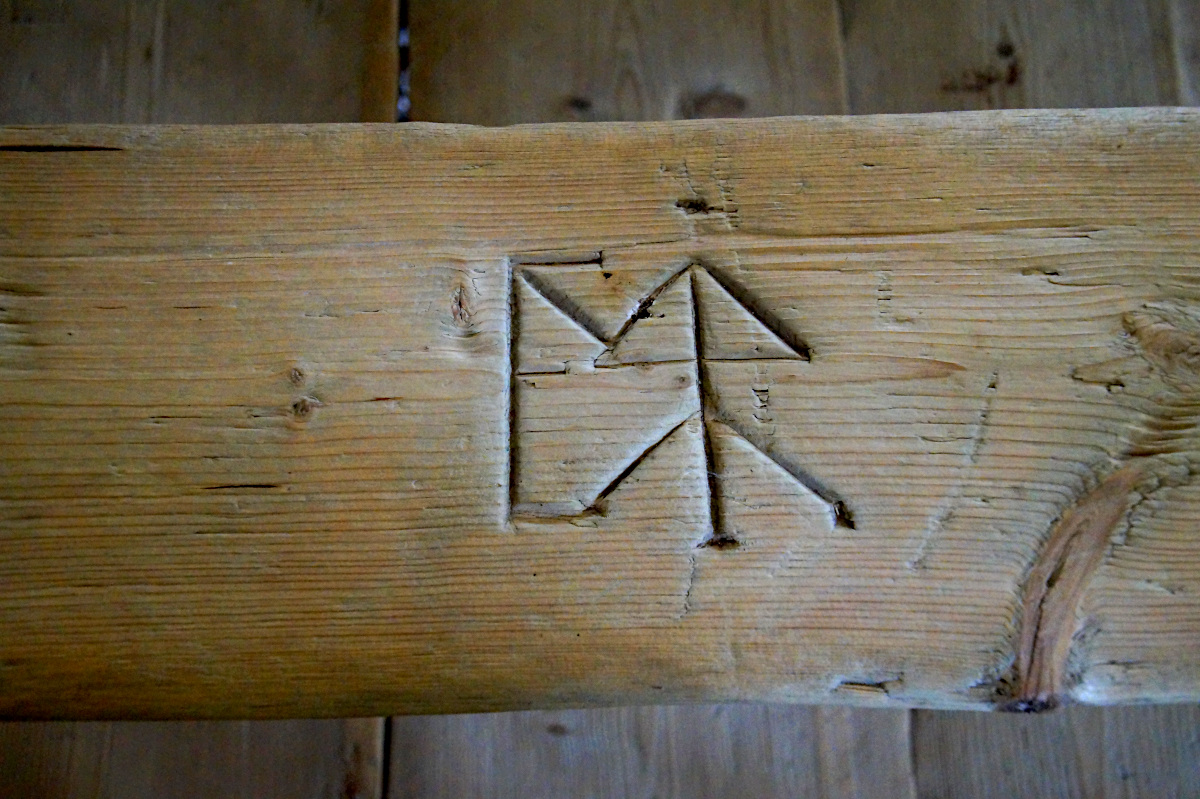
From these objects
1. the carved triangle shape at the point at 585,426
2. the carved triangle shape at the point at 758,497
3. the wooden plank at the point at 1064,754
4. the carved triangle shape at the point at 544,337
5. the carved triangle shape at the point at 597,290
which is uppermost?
the carved triangle shape at the point at 597,290

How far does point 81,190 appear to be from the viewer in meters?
0.82

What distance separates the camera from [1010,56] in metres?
1.37

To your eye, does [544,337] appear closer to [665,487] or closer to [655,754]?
[665,487]

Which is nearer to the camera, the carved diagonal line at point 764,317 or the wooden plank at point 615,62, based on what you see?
the carved diagonal line at point 764,317

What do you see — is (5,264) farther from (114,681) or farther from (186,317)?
(114,681)

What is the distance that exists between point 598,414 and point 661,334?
0.10 m

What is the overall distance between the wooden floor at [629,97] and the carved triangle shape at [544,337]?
25.5 inches

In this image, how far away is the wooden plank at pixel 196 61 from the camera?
4.41 feet

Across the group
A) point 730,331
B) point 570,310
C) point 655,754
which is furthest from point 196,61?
point 655,754

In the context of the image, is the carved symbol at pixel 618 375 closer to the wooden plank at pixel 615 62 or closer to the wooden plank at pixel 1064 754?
the wooden plank at pixel 615 62

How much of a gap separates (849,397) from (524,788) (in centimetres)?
83

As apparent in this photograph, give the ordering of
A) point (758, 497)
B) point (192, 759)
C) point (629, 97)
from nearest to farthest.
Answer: point (758, 497)
point (192, 759)
point (629, 97)

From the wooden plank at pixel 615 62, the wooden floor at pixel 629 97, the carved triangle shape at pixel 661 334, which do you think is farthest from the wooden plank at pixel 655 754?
the wooden plank at pixel 615 62

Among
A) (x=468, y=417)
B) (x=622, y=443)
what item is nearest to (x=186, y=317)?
(x=468, y=417)
